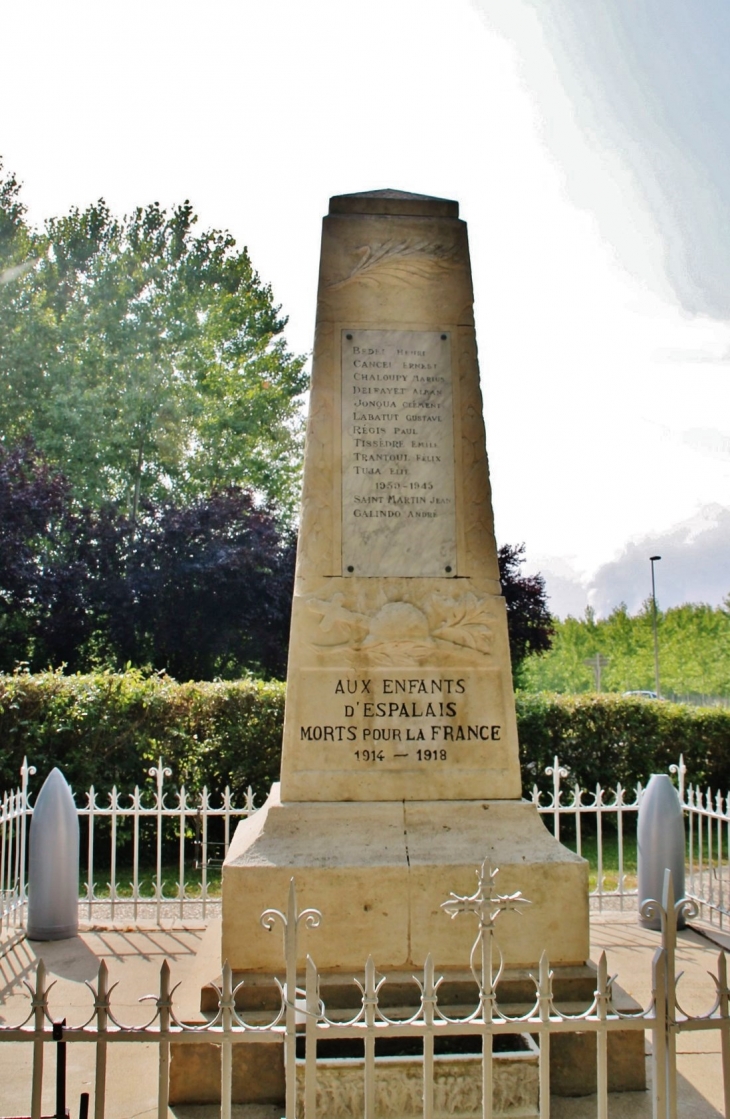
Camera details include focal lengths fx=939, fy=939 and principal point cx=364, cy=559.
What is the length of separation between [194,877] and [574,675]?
48470mm

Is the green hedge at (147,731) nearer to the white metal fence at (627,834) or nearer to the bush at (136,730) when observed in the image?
the bush at (136,730)

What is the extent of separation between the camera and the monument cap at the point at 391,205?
5.06 m

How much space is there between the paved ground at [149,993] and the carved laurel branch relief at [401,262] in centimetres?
346

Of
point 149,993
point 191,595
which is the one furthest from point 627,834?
point 191,595

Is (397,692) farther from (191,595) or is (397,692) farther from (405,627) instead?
(191,595)

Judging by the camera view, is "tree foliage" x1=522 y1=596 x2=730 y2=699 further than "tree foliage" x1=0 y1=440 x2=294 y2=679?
Yes

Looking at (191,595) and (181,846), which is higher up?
(191,595)

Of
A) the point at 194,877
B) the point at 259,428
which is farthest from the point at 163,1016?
the point at 259,428

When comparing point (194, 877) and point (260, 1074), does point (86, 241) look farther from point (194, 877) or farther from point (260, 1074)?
point (260, 1074)

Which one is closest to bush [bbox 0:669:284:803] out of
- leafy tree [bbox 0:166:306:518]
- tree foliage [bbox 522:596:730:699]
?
leafy tree [bbox 0:166:306:518]

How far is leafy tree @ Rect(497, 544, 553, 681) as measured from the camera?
19891mm

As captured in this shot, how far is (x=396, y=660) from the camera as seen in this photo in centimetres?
459

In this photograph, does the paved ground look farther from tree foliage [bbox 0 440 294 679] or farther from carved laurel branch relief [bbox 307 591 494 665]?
tree foliage [bbox 0 440 294 679]

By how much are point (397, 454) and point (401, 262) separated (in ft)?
3.48
